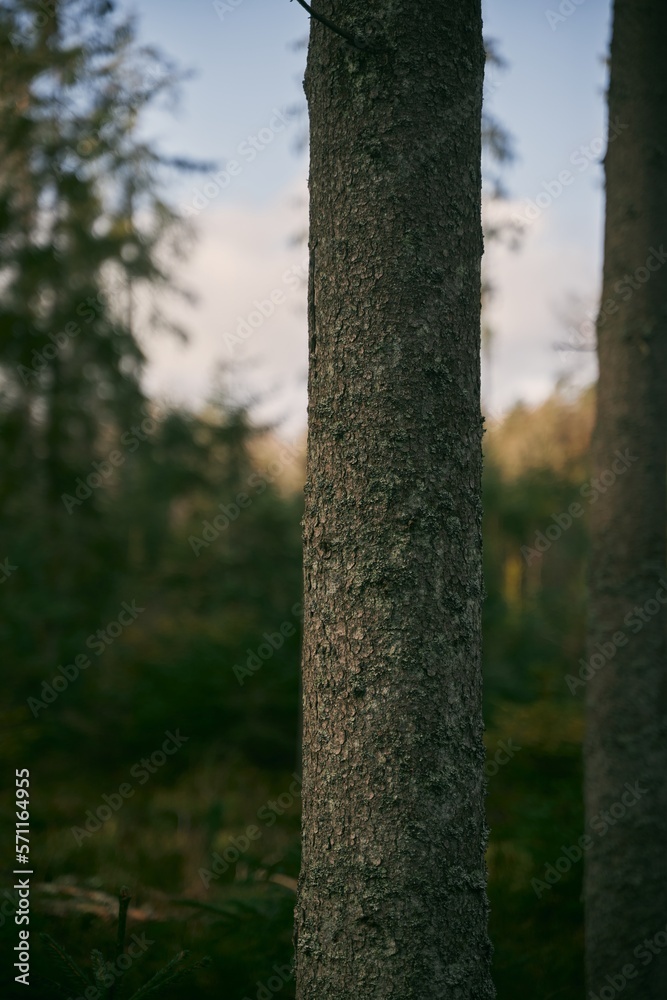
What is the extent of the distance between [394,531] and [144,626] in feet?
27.8

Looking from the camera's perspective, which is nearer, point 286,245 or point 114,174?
point 286,245

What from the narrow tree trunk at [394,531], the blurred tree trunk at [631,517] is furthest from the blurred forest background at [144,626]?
the narrow tree trunk at [394,531]

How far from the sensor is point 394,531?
1883mm

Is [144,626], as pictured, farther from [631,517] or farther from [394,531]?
[394,531]

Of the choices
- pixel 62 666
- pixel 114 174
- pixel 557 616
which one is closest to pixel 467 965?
pixel 62 666

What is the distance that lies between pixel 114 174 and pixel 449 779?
8199mm

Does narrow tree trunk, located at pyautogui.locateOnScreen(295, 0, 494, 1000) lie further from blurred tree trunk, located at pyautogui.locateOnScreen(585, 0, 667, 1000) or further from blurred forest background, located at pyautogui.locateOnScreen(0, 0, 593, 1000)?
blurred tree trunk, located at pyautogui.locateOnScreen(585, 0, 667, 1000)

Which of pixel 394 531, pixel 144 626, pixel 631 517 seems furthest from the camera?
pixel 144 626

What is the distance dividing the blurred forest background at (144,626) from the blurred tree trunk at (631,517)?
2.32ft

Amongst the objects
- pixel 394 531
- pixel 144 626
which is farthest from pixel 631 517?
pixel 144 626

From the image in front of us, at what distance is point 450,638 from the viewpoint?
191 cm

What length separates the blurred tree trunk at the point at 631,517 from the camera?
3400 mm

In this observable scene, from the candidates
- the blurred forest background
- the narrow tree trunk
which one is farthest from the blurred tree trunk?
the narrow tree trunk

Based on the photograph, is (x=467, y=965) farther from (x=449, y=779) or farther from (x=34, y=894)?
(x=34, y=894)
